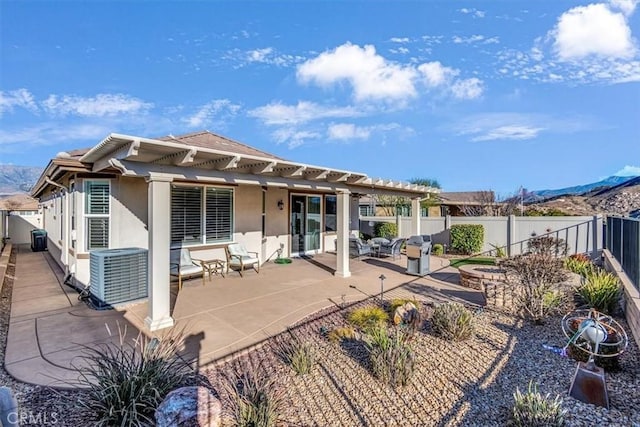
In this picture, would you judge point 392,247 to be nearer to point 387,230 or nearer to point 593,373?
point 387,230

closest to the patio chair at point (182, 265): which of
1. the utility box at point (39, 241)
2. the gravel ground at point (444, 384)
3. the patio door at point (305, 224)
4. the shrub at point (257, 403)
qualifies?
the gravel ground at point (444, 384)

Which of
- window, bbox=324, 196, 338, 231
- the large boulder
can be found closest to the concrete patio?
the large boulder

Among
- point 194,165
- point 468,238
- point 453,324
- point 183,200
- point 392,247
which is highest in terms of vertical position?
A: point 194,165

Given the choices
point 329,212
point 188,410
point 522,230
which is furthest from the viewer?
point 522,230

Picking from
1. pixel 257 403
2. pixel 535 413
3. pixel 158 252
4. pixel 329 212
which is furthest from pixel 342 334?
pixel 329 212

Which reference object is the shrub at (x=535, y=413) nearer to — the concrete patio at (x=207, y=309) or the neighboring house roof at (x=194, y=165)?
the concrete patio at (x=207, y=309)

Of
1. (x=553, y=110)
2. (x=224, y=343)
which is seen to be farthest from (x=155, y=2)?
(x=553, y=110)

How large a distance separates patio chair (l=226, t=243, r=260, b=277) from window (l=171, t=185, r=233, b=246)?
453mm

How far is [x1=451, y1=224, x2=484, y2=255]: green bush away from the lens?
1434 centimetres

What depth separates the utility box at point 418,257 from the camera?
31.0 feet

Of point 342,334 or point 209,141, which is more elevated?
point 209,141

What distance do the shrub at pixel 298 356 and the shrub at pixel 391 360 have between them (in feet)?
2.41

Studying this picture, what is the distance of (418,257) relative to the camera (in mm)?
9445

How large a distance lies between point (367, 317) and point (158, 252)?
12.0ft
